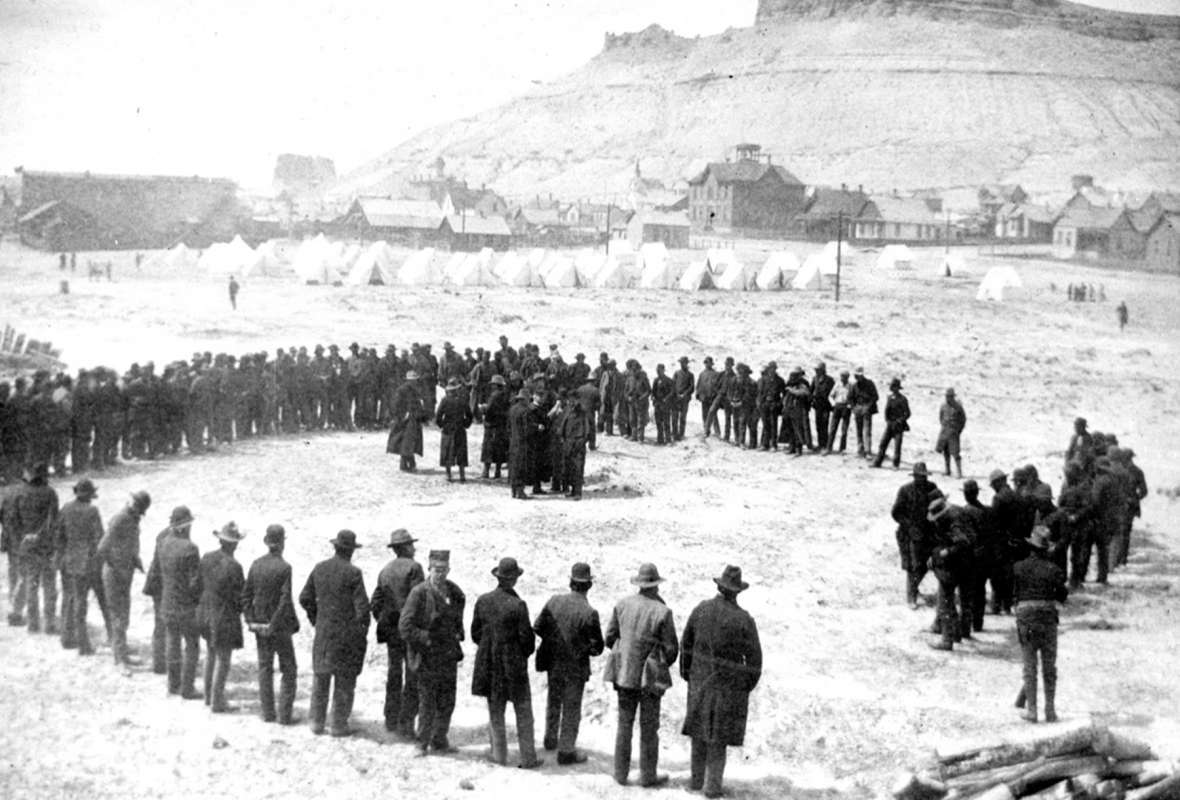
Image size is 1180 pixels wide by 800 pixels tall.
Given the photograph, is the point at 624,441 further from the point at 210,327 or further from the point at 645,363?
the point at 210,327

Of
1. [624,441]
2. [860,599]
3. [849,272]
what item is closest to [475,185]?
[849,272]

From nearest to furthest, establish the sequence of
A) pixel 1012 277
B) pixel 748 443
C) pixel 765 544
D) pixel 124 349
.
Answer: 1. pixel 765 544
2. pixel 748 443
3. pixel 124 349
4. pixel 1012 277

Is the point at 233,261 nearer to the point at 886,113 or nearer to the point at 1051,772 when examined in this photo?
the point at 1051,772

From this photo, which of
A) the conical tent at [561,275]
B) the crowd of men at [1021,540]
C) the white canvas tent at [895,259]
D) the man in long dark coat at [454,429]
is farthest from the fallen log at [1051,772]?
the white canvas tent at [895,259]

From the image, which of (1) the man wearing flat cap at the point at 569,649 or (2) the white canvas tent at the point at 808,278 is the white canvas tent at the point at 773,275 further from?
(1) the man wearing flat cap at the point at 569,649

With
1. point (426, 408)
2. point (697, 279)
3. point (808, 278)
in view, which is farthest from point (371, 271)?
point (426, 408)
